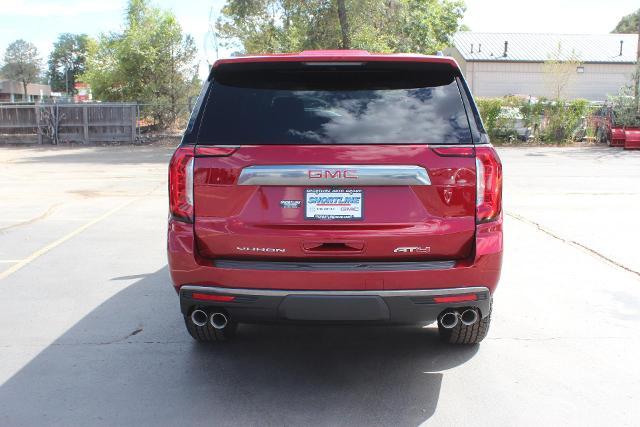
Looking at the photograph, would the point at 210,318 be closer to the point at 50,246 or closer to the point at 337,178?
the point at 337,178

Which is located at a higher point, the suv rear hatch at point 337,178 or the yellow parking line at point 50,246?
the suv rear hatch at point 337,178

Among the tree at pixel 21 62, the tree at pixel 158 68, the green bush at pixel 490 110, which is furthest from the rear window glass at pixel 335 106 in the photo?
the tree at pixel 21 62

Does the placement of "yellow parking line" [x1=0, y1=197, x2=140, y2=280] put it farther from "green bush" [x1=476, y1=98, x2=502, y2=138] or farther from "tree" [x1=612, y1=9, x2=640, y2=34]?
"tree" [x1=612, y1=9, x2=640, y2=34]

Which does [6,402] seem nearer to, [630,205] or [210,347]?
[210,347]

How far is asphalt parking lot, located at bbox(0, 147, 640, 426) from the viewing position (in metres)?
3.86

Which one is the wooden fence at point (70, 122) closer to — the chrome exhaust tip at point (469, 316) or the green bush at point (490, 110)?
the green bush at point (490, 110)

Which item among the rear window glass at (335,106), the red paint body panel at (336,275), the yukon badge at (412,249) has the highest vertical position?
the rear window glass at (335,106)

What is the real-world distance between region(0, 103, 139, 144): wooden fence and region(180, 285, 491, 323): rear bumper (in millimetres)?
27821

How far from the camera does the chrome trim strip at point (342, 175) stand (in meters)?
3.78

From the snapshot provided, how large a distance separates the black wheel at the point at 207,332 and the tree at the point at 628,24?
326ft

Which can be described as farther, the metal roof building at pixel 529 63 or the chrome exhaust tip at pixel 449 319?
the metal roof building at pixel 529 63

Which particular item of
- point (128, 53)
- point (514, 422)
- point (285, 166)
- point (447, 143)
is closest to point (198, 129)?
point (285, 166)

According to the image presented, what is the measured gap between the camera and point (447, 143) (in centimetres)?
389

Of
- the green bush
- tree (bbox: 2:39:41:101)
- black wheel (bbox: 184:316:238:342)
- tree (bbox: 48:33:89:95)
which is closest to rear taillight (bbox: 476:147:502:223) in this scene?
black wheel (bbox: 184:316:238:342)
